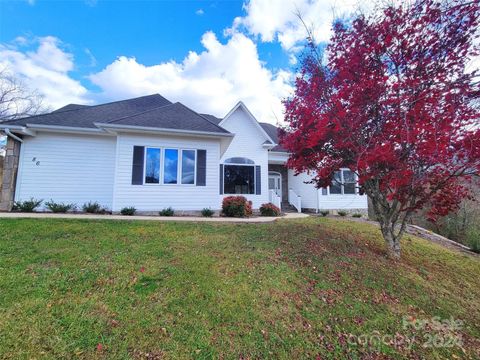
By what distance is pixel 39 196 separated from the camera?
964 cm

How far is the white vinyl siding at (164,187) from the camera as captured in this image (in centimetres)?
948

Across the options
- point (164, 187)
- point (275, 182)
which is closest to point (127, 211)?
point (164, 187)

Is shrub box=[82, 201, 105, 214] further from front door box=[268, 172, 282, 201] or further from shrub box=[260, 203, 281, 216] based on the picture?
front door box=[268, 172, 282, 201]

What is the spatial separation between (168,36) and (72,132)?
694 cm

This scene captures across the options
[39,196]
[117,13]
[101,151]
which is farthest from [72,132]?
[117,13]

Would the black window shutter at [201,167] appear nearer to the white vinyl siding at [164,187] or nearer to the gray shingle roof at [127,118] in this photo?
the white vinyl siding at [164,187]

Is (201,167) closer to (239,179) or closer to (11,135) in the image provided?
(239,179)

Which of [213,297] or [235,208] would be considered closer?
[213,297]

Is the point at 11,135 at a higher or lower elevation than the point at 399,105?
higher

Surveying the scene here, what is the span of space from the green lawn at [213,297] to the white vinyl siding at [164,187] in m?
3.48

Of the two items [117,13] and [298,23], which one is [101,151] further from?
[298,23]

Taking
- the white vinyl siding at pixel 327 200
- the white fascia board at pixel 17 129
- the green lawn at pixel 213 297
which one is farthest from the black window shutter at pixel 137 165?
the white vinyl siding at pixel 327 200

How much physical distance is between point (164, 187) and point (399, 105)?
28.1 feet

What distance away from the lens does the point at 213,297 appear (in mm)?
3504
